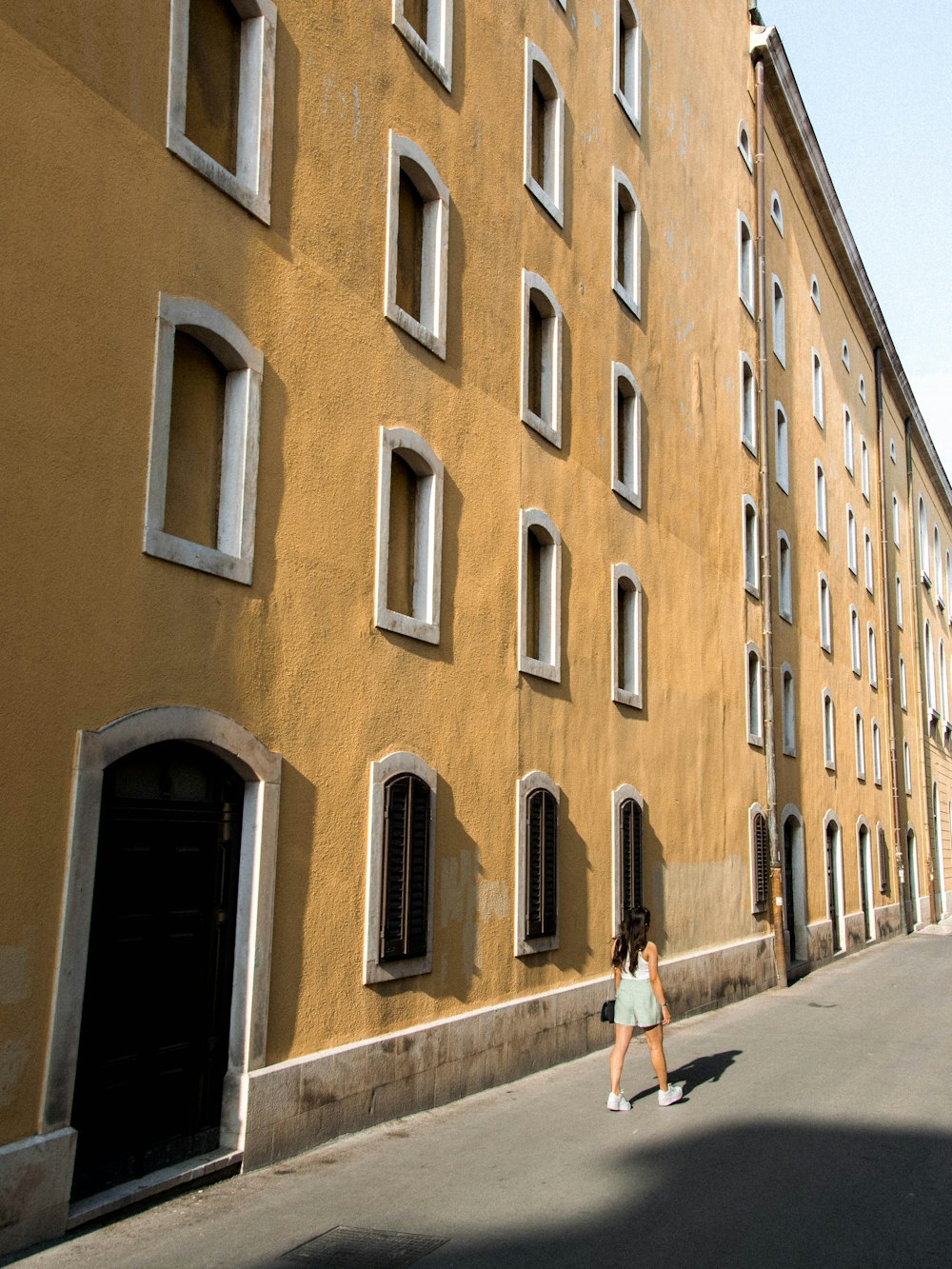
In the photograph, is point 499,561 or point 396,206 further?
point 499,561

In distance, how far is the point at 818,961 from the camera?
25469mm

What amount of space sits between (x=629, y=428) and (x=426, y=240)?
18.3 ft

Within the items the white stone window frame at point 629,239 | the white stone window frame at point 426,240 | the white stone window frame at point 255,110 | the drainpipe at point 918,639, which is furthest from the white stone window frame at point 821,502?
the white stone window frame at point 255,110

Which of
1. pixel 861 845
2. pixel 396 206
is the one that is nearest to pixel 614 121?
pixel 396 206

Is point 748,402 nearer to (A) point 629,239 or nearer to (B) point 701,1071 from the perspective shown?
(A) point 629,239

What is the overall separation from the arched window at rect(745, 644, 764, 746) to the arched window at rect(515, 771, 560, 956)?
8.88 meters

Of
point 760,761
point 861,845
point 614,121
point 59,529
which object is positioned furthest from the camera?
point 861,845

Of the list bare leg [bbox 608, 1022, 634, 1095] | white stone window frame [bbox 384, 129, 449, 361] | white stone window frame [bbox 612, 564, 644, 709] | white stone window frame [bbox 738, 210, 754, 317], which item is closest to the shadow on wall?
bare leg [bbox 608, 1022, 634, 1095]

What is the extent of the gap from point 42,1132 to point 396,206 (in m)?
8.06

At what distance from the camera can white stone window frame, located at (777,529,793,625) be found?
24594 millimetres

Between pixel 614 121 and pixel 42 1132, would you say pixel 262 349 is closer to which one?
pixel 42 1132

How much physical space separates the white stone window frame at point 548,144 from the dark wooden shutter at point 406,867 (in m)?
7.17

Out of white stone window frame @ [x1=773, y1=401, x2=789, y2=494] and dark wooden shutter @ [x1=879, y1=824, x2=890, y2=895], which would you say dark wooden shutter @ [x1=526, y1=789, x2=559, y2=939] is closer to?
white stone window frame @ [x1=773, y1=401, x2=789, y2=494]

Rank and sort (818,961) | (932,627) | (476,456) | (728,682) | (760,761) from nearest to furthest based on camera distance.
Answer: (476,456), (728,682), (760,761), (818,961), (932,627)
